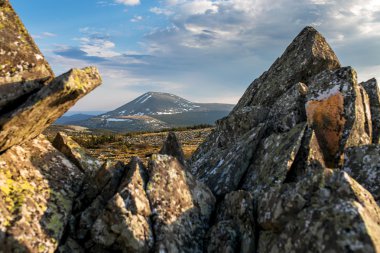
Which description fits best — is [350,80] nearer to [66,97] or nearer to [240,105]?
[240,105]

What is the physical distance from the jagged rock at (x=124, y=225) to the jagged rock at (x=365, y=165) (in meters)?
8.41

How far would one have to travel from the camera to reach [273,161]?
14227mm

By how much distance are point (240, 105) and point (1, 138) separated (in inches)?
720

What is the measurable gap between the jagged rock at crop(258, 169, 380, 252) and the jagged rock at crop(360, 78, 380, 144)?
9.31 m

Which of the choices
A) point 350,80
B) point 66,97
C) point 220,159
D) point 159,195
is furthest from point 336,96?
point 66,97

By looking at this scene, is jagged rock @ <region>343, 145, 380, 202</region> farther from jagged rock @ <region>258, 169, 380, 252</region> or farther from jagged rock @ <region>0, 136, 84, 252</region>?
jagged rock @ <region>0, 136, 84, 252</region>

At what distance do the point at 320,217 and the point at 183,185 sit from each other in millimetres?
5714

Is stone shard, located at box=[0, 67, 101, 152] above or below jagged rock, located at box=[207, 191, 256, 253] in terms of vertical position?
above

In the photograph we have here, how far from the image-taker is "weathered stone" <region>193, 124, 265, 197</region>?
15047 mm

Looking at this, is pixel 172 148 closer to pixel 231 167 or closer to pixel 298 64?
pixel 231 167

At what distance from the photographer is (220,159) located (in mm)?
Result: 17234

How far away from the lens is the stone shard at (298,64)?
72.6ft

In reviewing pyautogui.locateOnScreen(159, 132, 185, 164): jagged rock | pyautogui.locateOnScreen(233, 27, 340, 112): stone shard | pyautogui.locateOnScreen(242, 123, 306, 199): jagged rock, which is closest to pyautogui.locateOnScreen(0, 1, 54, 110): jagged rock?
pyautogui.locateOnScreen(159, 132, 185, 164): jagged rock

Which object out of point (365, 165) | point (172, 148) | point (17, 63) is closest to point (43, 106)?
point (17, 63)
